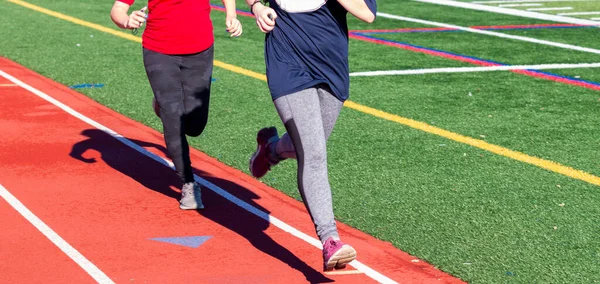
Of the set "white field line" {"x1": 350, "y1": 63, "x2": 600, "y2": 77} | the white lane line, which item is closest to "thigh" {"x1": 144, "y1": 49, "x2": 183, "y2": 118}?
the white lane line

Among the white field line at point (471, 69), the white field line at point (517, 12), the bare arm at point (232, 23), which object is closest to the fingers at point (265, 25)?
the bare arm at point (232, 23)

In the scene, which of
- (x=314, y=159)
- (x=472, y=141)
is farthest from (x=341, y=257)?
(x=472, y=141)

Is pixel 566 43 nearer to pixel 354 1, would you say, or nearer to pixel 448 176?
pixel 448 176

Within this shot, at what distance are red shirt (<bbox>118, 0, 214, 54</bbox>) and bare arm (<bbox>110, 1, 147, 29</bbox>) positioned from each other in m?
0.42

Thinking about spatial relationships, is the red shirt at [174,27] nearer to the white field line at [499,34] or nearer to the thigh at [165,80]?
the thigh at [165,80]

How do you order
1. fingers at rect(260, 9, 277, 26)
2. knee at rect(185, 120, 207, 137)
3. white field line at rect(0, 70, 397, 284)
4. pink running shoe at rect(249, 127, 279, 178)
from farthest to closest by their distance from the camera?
knee at rect(185, 120, 207, 137) → pink running shoe at rect(249, 127, 279, 178) → white field line at rect(0, 70, 397, 284) → fingers at rect(260, 9, 277, 26)

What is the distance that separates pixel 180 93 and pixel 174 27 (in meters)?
0.48

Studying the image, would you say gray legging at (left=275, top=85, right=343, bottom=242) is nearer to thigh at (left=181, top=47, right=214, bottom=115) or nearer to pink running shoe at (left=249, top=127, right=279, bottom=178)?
pink running shoe at (left=249, top=127, right=279, bottom=178)

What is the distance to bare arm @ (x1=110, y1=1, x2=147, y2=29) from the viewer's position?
6816 millimetres

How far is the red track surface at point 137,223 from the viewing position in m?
6.46

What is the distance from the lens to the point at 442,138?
1040 centimetres

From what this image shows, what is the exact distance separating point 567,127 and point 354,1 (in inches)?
223

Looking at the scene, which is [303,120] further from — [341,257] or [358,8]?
[341,257]

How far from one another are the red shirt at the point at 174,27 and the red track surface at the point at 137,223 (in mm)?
1190
